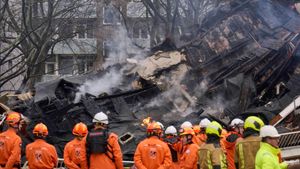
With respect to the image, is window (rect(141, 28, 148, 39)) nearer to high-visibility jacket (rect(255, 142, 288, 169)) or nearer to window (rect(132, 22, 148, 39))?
window (rect(132, 22, 148, 39))

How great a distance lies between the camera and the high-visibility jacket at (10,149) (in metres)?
10.3

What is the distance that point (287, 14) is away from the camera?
17766 millimetres

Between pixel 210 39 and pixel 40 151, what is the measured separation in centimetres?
899

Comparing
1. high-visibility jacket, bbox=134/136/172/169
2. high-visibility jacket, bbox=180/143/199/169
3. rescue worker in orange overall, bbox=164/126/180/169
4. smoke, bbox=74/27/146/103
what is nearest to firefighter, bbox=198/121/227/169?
high-visibility jacket, bbox=180/143/199/169

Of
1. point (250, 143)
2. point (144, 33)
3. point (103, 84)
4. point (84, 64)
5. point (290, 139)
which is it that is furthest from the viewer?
point (144, 33)

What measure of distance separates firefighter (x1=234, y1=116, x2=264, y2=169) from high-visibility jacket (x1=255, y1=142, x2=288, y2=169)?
1157 millimetres

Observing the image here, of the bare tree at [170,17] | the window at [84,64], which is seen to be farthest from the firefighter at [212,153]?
the window at [84,64]

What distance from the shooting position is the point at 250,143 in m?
7.77

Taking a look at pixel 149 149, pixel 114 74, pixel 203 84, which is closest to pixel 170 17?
pixel 114 74

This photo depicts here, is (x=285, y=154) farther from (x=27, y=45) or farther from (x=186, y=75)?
(x=27, y=45)

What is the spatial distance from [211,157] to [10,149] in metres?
4.12

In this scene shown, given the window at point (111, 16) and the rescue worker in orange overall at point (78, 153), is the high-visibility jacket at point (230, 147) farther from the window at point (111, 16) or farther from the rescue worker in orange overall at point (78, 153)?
the window at point (111, 16)

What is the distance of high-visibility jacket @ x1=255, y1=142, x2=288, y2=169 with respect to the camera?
6.29 meters

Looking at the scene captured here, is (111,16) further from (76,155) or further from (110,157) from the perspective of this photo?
A: (110,157)
